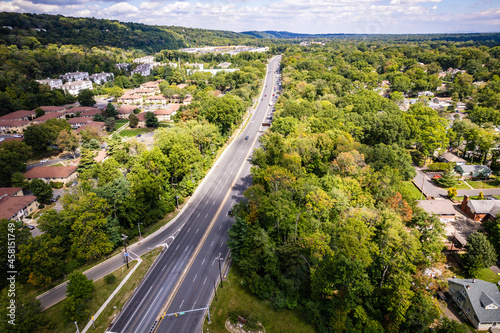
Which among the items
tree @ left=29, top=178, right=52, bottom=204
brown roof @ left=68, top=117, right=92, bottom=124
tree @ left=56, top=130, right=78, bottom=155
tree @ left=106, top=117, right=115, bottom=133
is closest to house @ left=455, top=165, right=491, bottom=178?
tree @ left=29, top=178, right=52, bottom=204

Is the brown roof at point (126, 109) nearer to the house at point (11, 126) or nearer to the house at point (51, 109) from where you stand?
the house at point (51, 109)

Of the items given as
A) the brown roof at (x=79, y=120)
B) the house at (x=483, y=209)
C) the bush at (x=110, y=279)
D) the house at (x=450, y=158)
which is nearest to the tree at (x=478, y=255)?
the house at (x=483, y=209)

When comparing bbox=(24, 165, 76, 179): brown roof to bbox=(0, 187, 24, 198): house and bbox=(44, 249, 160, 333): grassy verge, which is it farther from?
bbox=(44, 249, 160, 333): grassy verge

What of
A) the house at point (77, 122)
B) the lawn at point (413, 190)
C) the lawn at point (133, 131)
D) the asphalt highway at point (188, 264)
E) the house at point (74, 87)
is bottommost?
the asphalt highway at point (188, 264)

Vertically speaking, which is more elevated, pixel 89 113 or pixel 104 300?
pixel 89 113

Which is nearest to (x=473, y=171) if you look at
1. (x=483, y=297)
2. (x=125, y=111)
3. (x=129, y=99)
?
(x=483, y=297)

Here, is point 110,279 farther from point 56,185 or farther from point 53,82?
point 53,82
